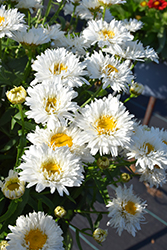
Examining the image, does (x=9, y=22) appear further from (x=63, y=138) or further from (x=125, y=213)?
(x=125, y=213)

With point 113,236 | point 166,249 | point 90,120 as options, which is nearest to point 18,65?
point 90,120

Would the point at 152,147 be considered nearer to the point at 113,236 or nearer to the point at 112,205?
the point at 112,205

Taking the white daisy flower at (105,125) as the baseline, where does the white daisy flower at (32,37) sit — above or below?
above

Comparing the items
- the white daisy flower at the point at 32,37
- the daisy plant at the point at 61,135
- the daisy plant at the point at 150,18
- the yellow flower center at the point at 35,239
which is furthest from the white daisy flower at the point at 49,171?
the daisy plant at the point at 150,18

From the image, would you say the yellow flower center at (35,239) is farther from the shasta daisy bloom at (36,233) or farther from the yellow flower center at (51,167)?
the yellow flower center at (51,167)

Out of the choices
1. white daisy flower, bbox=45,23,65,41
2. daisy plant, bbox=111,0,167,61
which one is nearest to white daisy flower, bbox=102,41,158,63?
white daisy flower, bbox=45,23,65,41

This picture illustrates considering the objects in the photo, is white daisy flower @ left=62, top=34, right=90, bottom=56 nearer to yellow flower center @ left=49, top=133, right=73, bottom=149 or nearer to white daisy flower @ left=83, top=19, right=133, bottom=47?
white daisy flower @ left=83, top=19, right=133, bottom=47
